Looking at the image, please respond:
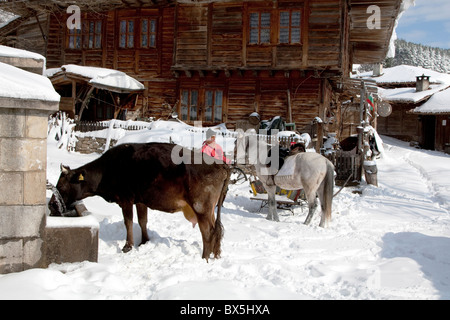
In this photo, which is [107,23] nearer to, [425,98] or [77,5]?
[77,5]

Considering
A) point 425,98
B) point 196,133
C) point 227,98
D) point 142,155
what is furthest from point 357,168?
point 425,98

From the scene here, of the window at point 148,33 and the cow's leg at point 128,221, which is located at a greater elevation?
the window at point 148,33

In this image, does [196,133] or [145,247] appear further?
[196,133]

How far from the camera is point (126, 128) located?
655 inches

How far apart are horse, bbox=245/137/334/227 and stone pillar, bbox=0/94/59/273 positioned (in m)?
5.57

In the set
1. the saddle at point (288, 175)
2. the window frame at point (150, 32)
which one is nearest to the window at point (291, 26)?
the window frame at point (150, 32)

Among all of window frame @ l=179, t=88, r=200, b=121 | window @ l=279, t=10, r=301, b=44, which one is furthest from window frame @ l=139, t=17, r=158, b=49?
window @ l=279, t=10, r=301, b=44

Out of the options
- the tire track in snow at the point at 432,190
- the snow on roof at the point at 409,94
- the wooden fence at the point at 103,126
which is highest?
the snow on roof at the point at 409,94

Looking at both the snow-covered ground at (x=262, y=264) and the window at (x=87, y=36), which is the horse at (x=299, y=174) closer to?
the snow-covered ground at (x=262, y=264)

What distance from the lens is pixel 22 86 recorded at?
4324 mm

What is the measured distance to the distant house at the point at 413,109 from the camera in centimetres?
3225

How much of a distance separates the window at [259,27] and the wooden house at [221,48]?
1.9 inches

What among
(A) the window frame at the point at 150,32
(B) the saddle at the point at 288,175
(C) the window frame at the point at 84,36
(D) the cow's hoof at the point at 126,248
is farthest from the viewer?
(C) the window frame at the point at 84,36
